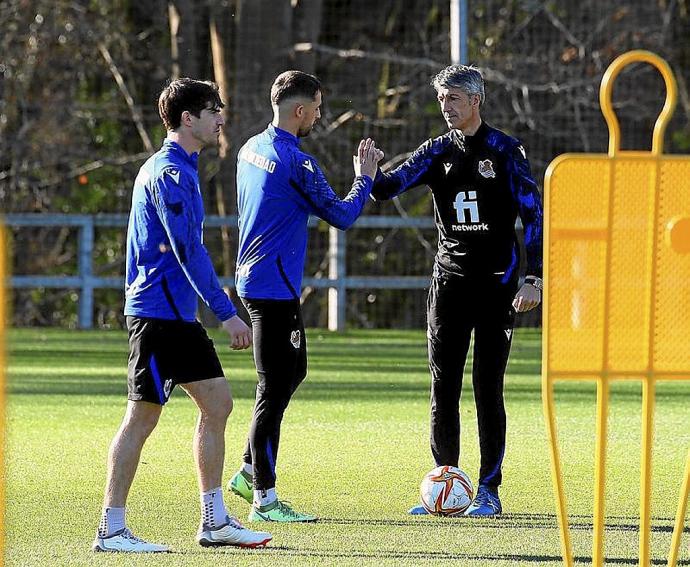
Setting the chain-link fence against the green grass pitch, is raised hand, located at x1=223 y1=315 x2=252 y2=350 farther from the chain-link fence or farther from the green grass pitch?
the chain-link fence

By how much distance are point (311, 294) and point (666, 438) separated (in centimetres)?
1522

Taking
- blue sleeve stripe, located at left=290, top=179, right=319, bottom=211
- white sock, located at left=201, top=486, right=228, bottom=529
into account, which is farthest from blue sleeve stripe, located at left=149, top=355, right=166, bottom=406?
blue sleeve stripe, located at left=290, top=179, right=319, bottom=211

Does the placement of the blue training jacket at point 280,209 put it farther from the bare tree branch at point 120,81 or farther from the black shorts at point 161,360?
the bare tree branch at point 120,81

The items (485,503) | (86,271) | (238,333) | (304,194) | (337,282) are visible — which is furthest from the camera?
(86,271)

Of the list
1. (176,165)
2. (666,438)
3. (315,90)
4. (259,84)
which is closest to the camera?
(176,165)

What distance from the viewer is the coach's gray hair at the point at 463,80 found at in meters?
7.29

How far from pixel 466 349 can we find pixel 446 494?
733 millimetres

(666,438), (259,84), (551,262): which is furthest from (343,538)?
(259,84)

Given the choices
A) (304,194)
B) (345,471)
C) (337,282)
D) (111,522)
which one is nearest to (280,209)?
(304,194)

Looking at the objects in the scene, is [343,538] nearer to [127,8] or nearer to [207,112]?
[207,112]

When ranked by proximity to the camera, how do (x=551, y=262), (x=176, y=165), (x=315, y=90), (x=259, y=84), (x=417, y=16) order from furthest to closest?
(x=417, y=16), (x=259, y=84), (x=315, y=90), (x=176, y=165), (x=551, y=262)

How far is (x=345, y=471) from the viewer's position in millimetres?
8508

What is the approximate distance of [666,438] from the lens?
391 inches

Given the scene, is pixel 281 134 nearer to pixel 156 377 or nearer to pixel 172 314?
pixel 172 314
